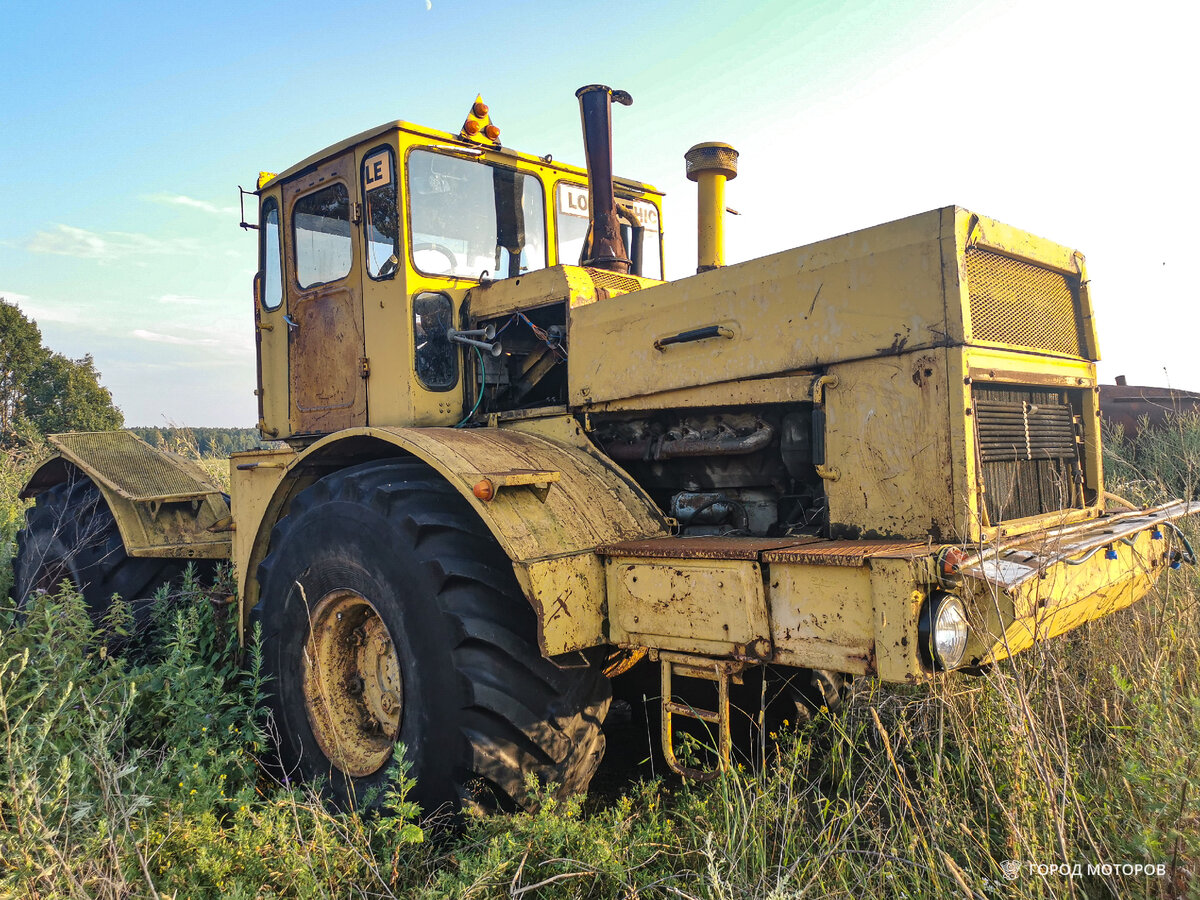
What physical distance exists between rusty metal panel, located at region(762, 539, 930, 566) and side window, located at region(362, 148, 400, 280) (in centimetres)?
259

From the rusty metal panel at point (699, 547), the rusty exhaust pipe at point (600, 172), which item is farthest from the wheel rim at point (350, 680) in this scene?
the rusty exhaust pipe at point (600, 172)

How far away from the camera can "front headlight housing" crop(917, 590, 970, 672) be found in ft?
7.71

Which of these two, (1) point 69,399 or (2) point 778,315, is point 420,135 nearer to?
(2) point 778,315

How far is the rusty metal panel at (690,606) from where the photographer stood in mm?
2666

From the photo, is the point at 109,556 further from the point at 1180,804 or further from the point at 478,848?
the point at 1180,804

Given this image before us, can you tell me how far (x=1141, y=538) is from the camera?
332 cm

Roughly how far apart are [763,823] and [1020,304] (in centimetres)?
216

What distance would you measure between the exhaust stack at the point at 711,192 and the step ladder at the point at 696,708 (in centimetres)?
223

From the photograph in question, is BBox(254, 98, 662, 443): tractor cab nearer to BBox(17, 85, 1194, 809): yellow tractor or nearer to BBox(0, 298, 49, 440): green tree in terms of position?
BBox(17, 85, 1194, 809): yellow tractor

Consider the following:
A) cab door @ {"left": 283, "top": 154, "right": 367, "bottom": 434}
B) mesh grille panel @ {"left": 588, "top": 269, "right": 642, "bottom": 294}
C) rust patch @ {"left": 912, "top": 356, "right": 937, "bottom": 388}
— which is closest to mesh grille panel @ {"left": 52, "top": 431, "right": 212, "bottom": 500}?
cab door @ {"left": 283, "top": 154, "right": 367, "bottom": 434}

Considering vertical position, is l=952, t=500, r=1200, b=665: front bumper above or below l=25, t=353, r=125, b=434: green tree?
below

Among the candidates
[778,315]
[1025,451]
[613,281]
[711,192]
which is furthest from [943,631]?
[711,192]

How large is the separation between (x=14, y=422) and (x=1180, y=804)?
2231 centimetres

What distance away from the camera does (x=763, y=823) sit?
2.67 metres
